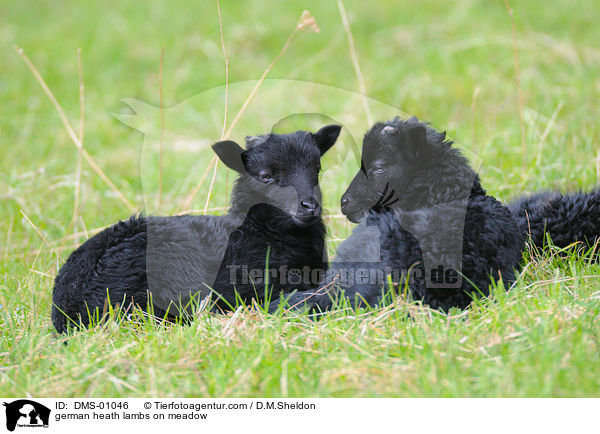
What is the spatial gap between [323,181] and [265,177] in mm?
1995

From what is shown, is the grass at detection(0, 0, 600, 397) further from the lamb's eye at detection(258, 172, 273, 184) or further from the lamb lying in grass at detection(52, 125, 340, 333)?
the lamb's eye at detection(258, 172, 273, 184)

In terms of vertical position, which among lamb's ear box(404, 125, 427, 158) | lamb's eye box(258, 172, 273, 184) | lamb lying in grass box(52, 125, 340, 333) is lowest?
lamb lying in grass box(52, 125, 340, 333)

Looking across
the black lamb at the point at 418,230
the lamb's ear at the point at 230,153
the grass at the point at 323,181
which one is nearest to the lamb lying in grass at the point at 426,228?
the black lamb at the point at 418,230

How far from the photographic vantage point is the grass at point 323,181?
310 cm

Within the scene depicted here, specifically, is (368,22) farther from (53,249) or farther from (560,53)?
(53,249)

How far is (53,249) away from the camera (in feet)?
16.7

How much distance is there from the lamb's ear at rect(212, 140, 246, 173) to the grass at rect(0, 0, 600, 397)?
93cm

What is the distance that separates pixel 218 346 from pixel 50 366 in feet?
3.07

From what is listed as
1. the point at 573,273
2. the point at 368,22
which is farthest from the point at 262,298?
the point at 368,22

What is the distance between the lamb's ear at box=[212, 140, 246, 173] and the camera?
4.05m

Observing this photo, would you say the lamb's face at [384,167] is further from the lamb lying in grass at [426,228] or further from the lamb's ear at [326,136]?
the lamb's ear at [326,136]
